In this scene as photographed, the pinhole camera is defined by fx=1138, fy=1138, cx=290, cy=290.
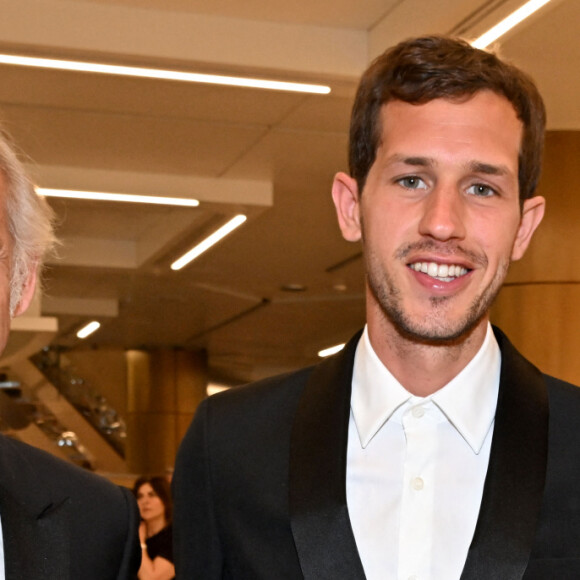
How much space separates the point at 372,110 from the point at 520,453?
0.62 meters

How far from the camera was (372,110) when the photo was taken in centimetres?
193

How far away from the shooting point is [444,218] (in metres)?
1.72

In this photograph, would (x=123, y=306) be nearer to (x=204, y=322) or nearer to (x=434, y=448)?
(x=204, y=322)

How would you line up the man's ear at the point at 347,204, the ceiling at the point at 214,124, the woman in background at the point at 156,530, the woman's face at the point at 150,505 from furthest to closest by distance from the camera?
the woman's face at the point at 150,505 → the woman in background at the point at 156,530 → the ceiling at the point at 214,124 → the man's ear at the point at 347,204

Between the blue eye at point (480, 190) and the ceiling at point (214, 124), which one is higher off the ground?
the ceiling at point (214, 124)

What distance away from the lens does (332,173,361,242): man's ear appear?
1943 millimetres

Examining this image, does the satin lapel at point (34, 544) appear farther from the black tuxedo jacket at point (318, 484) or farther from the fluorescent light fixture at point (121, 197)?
the fluorescent light fixture at point (121, 197)

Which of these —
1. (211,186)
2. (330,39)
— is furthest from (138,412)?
(330,39)

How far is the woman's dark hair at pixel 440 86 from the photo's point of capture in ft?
6.01

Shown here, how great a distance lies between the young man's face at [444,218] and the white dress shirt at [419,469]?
106 mm

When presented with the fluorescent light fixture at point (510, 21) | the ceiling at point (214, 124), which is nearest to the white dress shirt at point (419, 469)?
the ceiling at point (214, 124)

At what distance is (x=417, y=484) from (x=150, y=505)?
5.40 metres

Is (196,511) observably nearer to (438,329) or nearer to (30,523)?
(30,523)

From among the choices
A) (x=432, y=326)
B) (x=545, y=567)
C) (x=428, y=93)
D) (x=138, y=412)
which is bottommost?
(x=545, y=567)
